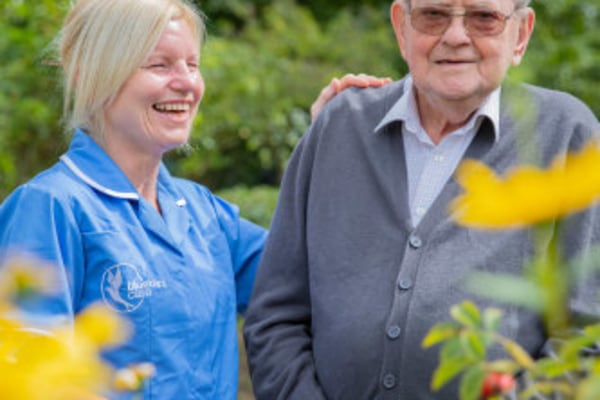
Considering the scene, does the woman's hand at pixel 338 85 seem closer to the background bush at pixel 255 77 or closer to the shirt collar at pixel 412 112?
the shirt collar at pixel 412 112

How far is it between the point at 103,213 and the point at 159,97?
0.35 m

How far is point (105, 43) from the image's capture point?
2273 mm

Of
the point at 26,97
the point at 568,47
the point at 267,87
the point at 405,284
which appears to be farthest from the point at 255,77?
the point at 405,284

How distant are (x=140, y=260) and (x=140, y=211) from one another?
0.16 metres

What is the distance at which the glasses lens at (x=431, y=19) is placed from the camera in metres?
2.12

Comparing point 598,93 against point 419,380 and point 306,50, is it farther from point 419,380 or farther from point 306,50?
point 419,380

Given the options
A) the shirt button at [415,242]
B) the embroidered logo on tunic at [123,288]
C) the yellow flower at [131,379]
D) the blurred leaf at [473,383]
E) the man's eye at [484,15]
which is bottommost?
the embroidered logo on tunic at [123,288]

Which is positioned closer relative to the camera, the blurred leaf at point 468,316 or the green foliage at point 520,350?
the green foliage at point 520,350

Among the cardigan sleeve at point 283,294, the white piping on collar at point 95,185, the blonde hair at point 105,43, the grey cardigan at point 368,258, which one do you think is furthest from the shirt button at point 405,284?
the blonde hair at point 105,43

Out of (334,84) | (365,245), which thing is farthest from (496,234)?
(334,84)

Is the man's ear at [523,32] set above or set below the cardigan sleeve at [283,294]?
above

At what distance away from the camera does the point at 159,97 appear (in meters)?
2.30

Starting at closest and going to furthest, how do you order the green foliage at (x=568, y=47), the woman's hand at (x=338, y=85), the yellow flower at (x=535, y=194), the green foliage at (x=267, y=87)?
the yellow flower at (x=535, y=194) → the woman's hand at (x=338, y=85) → the green foliage at (x=267, y=87) → the green foliage at (x=568, y=47)

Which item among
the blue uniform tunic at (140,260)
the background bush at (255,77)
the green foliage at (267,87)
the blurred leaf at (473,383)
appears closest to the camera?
the blurred leaf at (473,383)
